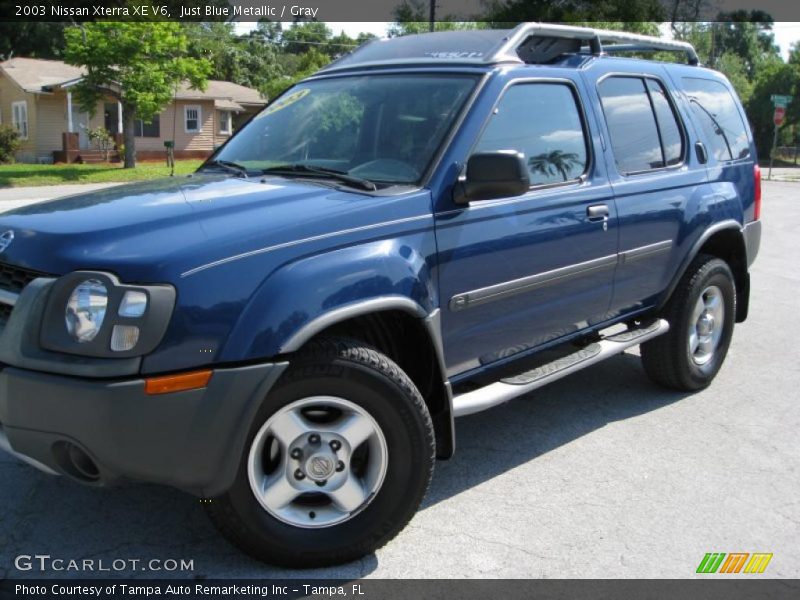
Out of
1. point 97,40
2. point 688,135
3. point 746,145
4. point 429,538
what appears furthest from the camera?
point 97,40

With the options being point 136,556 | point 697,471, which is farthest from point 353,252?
point 697,471

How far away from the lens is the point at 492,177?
3.57 meters

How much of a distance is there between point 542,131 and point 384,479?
6.52ft

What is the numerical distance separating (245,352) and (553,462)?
217cm

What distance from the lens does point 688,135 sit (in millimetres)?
5371

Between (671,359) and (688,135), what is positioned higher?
(688,135)

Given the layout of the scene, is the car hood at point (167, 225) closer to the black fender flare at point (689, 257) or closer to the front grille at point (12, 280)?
the front grille at point (12, 280)

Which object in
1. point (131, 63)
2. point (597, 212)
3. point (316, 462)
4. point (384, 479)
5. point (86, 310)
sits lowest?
point (384, 479)

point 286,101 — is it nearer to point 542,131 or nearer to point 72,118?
point 542,131

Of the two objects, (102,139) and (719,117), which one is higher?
(719,117)

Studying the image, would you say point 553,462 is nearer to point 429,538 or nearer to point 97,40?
point 429,538

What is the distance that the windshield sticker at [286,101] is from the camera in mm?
4719

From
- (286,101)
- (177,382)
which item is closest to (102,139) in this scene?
(286,101)

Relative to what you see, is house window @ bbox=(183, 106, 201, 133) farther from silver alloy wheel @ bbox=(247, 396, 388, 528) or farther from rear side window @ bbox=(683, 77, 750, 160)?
silver alloy wheel @ bbox=(247, 396, 388, 528)
